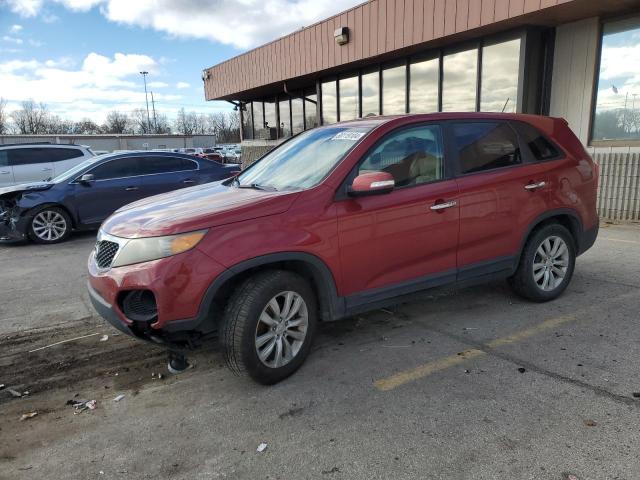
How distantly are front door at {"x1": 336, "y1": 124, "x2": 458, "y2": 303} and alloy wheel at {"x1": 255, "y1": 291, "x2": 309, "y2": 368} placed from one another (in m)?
0.39

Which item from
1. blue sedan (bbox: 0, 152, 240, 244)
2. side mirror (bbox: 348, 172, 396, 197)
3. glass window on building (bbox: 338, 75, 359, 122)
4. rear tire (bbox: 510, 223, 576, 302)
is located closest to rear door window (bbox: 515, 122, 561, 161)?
rear tire (bbox: 510, 223, 576, 302)

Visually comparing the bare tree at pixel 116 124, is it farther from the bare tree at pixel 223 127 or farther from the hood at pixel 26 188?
the hood at pixel 26 188

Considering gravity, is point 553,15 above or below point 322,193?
above

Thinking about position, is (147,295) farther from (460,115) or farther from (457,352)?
(460,115)

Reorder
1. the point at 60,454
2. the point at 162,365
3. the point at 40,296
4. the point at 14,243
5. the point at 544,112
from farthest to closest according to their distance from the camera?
the point at 544,112 → the point at 14,243 → the point at 40,296 → the point at 162,365 → the point at 60,454

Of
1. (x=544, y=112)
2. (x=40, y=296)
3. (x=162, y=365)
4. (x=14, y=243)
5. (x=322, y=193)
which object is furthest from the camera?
(x=544, y=112)

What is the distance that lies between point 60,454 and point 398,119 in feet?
10.4

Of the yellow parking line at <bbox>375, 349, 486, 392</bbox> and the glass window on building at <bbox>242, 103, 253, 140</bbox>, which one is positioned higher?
the glass window on building at <bbox>242, 103, 253, 140</bbox>

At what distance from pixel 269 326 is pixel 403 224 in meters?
1.26

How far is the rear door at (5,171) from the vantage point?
12.4 meters

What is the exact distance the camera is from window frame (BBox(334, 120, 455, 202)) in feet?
11.2

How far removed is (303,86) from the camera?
57.5 feet

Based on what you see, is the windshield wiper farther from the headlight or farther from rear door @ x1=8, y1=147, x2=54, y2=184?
rear door @ x1=8, y1=147, x2=54, y2=184

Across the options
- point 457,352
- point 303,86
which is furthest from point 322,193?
point 303,86
